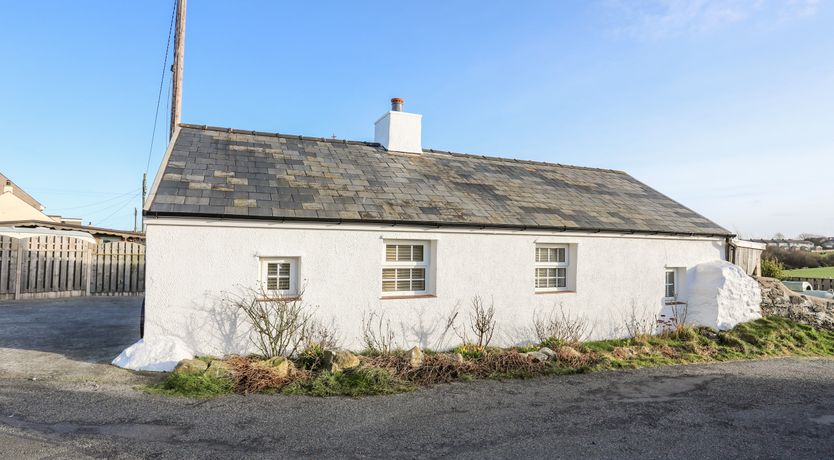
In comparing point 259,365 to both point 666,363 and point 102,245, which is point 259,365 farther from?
point 102,245

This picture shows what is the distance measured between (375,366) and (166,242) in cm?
410

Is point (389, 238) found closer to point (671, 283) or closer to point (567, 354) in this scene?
point (567, 354)

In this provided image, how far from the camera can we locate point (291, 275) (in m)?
8.86

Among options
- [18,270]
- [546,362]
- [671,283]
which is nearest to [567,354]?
[546,362]

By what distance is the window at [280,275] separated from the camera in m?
8.71

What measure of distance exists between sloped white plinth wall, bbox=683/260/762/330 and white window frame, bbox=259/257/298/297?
10290mm

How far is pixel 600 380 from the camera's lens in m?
8.38

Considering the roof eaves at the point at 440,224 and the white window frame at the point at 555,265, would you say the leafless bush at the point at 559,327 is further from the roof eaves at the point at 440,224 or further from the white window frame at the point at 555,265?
the roof eaves at the point at 440,224

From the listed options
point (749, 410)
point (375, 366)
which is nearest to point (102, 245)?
point (375, 366)

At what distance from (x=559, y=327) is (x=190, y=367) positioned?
755cm

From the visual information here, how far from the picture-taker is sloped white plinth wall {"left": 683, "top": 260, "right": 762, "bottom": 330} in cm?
1216

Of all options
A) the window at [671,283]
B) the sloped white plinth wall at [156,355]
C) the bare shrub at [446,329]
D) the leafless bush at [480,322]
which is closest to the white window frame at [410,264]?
the bare shrub at [446,329]

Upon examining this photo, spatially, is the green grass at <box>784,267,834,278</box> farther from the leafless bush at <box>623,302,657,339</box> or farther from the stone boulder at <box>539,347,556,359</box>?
the stone boulder at <box>539,347,556,359</box>

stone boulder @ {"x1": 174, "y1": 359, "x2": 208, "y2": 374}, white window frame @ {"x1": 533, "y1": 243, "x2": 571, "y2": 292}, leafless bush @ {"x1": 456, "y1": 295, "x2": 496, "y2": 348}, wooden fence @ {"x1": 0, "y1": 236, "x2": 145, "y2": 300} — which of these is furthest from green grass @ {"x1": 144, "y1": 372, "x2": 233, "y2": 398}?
wooden fence @ {"x1": 0, "y1": 236, "x2": 145, "y2": 300}
